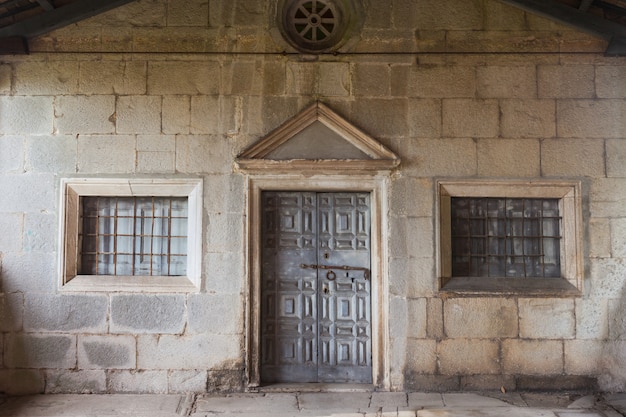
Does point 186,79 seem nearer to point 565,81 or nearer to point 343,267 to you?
point 343,267

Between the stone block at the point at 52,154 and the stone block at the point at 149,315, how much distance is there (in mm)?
1376

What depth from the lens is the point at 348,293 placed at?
4.88 metres

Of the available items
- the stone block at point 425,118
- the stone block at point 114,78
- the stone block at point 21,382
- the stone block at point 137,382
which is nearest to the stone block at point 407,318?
the stone block at point 425,118

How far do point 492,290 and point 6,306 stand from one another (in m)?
4.41

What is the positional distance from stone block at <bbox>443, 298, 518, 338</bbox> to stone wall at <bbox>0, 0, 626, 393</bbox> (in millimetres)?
13

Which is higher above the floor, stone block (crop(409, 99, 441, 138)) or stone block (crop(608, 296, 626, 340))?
stone block (crop(409, 99, 441, 138))

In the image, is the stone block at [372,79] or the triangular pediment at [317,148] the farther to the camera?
the stone block at [372,79]

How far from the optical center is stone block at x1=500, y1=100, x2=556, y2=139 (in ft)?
15.9

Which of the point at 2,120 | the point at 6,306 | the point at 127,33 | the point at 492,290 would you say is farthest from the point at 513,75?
the point at 6,306

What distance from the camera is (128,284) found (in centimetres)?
479

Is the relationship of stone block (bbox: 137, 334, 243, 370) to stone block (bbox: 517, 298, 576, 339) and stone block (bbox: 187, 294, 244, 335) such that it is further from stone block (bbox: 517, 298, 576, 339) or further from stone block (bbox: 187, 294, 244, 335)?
stone block (bbox: 517, 298, 576, 339)

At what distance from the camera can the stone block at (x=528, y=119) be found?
15.9 feet

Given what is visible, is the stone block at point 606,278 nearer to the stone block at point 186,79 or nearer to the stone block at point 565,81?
the stone block at point 565,81

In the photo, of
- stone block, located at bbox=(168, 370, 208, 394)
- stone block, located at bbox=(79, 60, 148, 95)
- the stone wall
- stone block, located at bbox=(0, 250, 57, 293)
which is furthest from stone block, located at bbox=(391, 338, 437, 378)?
stone block, located at bbox=(79, 60, 148, 95)
